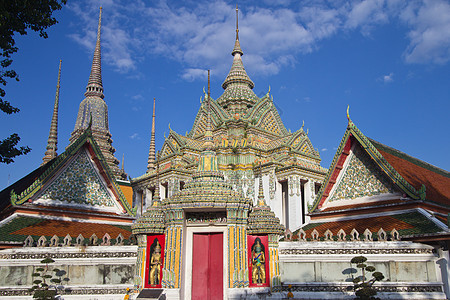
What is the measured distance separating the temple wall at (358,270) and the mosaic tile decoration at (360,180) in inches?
158

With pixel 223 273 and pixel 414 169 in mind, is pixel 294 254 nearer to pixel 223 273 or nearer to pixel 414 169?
pixel 223 273

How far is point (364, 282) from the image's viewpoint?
12.0 m

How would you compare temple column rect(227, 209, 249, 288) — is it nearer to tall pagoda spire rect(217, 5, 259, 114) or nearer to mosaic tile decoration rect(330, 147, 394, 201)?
mosaic tile decoration rect(330, 147, 394, 201)

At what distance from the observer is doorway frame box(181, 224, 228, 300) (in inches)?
481

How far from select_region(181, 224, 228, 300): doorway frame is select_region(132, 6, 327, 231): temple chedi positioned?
10.6 metres

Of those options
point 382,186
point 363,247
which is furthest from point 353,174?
point 363,247

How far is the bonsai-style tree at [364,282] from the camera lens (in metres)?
11.3

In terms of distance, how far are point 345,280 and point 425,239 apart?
2.57m

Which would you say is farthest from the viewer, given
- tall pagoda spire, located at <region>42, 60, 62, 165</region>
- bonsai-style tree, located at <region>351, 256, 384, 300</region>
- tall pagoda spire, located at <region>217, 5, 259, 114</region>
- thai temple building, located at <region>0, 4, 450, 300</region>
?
tall pagoda spire, located at <region>42, 60, 62, 165</region>

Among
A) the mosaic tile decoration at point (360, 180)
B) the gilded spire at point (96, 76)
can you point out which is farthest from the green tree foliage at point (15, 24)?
the gilded spire at point (96, 76)

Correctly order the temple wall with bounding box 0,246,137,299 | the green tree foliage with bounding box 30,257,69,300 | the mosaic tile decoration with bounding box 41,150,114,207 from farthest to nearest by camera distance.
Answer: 1. the mosaic tile decoration with bounding box 41,150,114,207
2. the temple wall with bounding box 0,246,137,299
3. the green tree foliage with bounding box 30,257,69,300

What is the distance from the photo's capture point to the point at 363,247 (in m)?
12.8

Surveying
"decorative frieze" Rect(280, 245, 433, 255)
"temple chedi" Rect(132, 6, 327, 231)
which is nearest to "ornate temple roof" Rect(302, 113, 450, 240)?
"decorative frieze" Rect(280, 245, 433, 255)

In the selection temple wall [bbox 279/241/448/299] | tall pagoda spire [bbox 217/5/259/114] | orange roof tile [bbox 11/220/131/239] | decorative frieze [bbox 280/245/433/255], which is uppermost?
tall pagoda spire [bbox 217/5/259/114]
